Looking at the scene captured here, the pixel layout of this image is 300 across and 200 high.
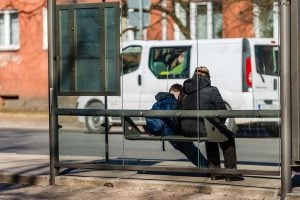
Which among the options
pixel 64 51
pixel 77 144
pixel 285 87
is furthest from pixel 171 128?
pixel 285 87

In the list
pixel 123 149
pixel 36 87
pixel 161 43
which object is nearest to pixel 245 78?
pixel 161 43

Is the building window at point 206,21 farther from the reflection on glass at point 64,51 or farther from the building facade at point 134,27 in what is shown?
the reflection on glass at point 64,51

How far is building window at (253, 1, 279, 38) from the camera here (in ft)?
72.2

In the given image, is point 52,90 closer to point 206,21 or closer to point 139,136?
point 139,136

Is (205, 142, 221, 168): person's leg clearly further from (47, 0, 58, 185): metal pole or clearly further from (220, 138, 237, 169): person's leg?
(47, 0, 58, 185): metal pole

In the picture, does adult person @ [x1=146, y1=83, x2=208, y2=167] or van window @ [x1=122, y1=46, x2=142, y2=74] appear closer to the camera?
adult person @ [x1=146, y1=83, x2=208, y2=167]

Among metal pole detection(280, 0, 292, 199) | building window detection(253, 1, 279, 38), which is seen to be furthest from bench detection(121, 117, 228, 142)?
building window detection(253, 1, 279, 38)

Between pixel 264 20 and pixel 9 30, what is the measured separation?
11572 mm

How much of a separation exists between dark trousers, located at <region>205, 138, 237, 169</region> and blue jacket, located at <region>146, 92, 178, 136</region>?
563mm

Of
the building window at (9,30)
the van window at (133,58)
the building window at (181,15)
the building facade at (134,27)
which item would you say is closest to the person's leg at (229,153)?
the van window at (133,58)

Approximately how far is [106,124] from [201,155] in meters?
1.81

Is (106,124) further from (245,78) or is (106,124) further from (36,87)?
(36,87)

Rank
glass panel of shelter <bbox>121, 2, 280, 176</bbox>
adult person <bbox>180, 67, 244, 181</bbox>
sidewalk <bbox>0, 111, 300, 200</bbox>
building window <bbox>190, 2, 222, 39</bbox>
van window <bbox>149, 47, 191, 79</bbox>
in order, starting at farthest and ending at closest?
building window <bbox>190, 2, 222, 39</bbox> → van window <bbox>149, 47, 191, 79</bbox> → glass panel of shelter <bbox>121, 2, 280, 176</bbox> → adult person <bbox>180, 67, 244, 181</bbox> → sidewalk <bbox>0, 111, 300, 200</bbox>

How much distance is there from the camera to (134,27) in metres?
24.1
